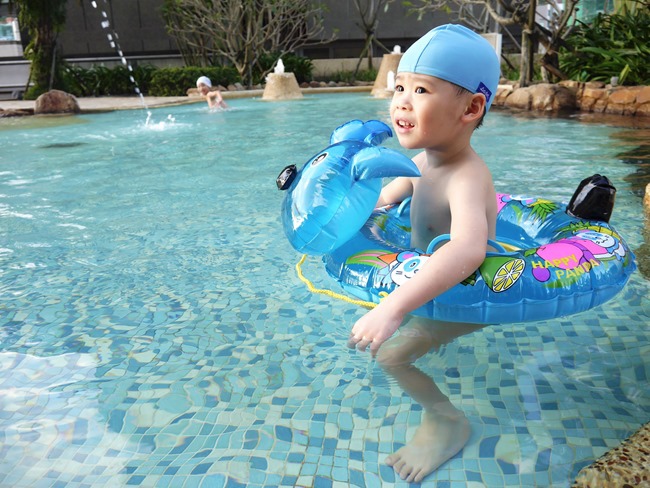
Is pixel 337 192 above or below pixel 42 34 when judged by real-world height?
below

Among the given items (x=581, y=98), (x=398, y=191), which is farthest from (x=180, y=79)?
(x=398, y=191)

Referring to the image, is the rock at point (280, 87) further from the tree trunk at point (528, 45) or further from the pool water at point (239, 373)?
the pool water at point (239, 373)

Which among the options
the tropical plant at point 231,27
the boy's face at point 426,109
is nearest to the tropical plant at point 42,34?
the tropical plant at point 231,27

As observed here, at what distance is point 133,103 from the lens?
47.3 ft

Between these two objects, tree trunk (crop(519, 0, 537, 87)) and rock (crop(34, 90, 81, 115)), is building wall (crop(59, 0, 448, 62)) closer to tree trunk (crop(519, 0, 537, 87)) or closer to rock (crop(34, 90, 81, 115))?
rock (crop(34, 90, 81, 115))

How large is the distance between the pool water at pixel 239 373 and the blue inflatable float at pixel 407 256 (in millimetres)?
301

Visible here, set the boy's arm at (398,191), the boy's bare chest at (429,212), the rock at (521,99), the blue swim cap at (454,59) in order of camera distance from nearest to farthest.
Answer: the blue swim cap at (454,59)
the boy's bare chest at (429,212)
the boy's arm at (398,191)
the rock at (521,99)

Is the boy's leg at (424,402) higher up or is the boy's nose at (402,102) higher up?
the boy's nose at (402,102)

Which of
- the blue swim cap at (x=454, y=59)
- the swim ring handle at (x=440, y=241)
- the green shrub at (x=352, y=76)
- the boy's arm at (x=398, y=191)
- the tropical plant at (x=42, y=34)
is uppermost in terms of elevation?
the tropical plant at (x=42, y=34)

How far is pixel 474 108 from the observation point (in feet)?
6.66

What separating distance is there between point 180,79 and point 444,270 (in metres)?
16.3

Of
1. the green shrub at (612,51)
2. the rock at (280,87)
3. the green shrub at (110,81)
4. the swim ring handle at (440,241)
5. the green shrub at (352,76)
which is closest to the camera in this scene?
the swim ring handle at (440,241)

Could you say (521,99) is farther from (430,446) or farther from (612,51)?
(430,446)

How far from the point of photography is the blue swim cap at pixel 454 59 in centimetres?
192
